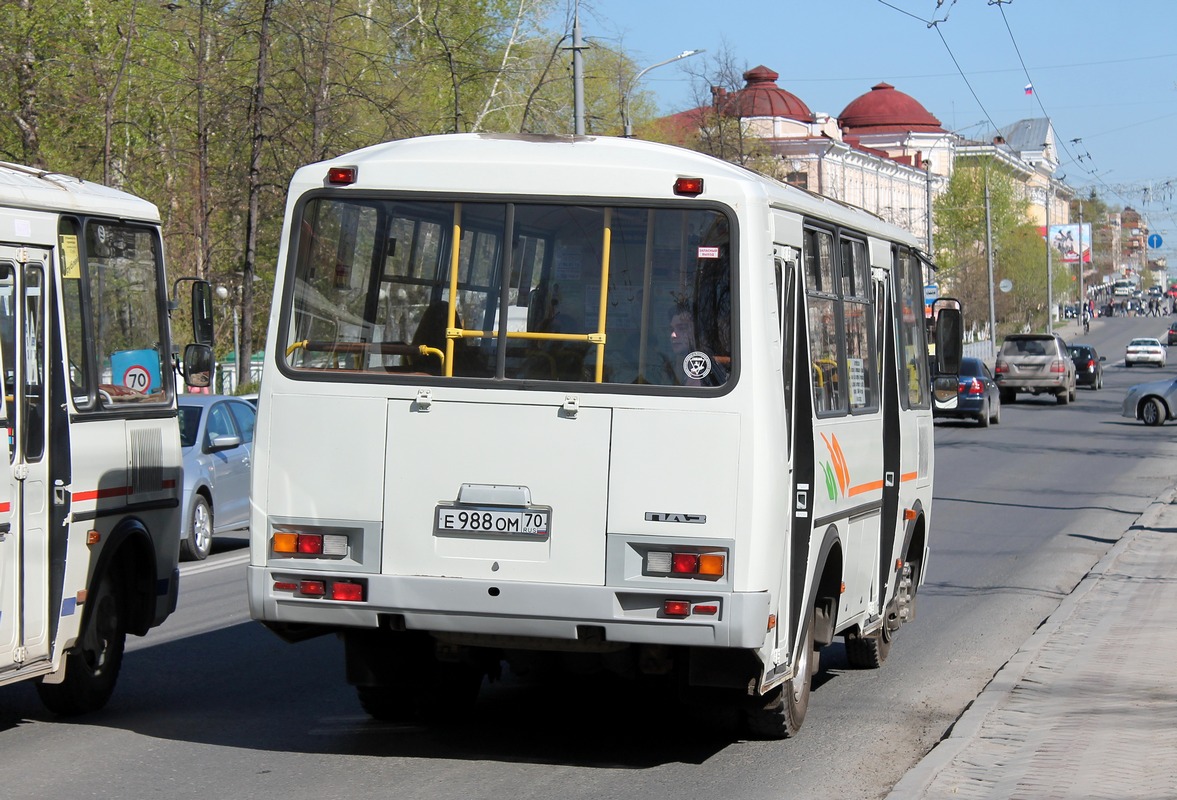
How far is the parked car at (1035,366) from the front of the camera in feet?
149

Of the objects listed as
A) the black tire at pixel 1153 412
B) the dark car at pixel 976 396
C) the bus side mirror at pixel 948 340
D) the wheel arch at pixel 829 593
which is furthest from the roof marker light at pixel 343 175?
the black tire at pixel 1153 412

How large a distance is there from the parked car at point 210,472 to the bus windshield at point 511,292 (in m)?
8.30

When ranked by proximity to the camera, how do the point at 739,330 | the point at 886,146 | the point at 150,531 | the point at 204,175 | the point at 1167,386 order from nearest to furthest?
1. the point at 739,330
2. the point at 150,531
3. the point at 204,175
4. the point at 1167,386
5. the point at 886,146

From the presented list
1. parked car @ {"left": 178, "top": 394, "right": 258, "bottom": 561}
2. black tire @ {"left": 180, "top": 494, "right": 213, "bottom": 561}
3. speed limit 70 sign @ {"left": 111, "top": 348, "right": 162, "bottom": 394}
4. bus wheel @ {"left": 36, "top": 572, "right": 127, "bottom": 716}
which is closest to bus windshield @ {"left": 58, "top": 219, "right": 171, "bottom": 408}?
speed limit 70 sign @ {"left": 111, "top": 348, "right": 162, "bottom": 394}

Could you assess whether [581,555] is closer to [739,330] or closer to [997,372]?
[739,330]

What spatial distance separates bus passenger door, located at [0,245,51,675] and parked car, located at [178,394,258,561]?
24.6ft

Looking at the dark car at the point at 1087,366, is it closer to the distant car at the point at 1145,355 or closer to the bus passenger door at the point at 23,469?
the distant car at the point at 1145,355

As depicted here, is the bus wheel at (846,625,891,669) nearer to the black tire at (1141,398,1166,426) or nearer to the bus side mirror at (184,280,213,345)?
the bus side mirror at (184,280,213,345)

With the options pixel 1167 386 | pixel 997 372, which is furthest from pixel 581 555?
pixel 997 372

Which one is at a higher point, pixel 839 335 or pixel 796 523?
pixel 839 335

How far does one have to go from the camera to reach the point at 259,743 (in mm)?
7496

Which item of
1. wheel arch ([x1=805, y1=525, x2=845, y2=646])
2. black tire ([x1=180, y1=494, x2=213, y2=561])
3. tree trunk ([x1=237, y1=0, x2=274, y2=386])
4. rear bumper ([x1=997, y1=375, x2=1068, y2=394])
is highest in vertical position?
tree trunk ([x1=237, y1=0, x2=274, y2=386])

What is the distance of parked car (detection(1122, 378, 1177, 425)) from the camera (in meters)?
38.3

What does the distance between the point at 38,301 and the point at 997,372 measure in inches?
1628
